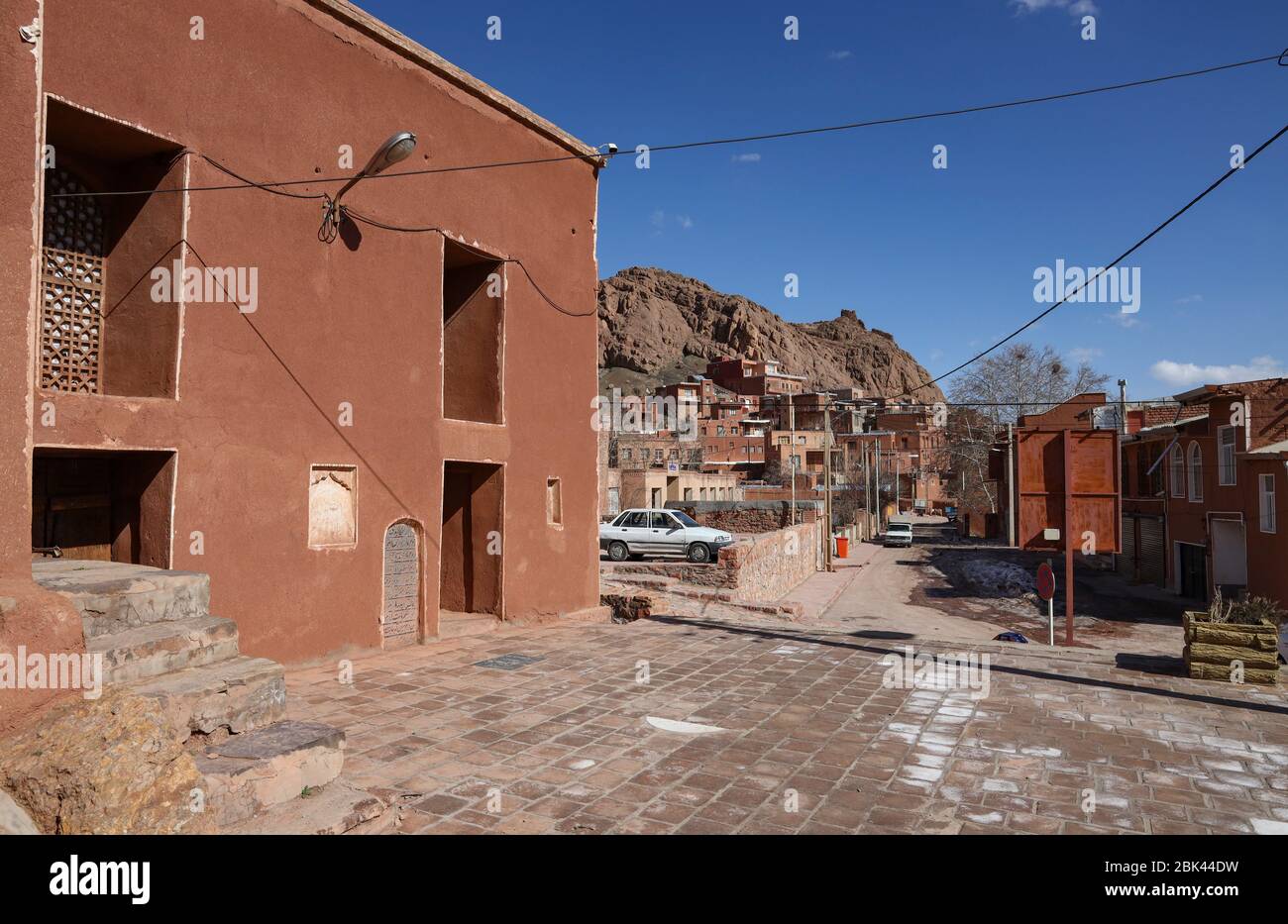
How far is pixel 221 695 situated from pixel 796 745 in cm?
425

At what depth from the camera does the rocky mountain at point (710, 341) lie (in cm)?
12700

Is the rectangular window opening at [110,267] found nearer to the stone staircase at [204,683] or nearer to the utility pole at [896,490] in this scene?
the stone staircase at [204,683]

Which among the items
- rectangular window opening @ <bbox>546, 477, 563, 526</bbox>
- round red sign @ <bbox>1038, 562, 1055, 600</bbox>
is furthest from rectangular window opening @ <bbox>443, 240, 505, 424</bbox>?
round red sign @ <bbox>1038, 562, 1055, 600</bbox>

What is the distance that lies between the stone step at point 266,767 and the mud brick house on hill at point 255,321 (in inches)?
62.4

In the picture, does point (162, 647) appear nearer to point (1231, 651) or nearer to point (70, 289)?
point (70, 289)

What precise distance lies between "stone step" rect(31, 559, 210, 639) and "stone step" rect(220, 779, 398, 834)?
186 centimetres

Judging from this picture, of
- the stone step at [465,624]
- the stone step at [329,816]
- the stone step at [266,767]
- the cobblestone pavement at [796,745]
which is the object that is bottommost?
the cobblestone pavement at [796,745]

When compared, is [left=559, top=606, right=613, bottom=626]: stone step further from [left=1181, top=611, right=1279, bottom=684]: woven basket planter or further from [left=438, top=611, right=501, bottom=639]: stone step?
[left=1181, top=611, right=1279, bottom=684]: woven basket planter

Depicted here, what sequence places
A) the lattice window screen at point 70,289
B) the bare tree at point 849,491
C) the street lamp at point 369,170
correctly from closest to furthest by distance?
the lattice window screen at point 70,289 < the street lamp at point 369,170 < the bare tree at point 849,491

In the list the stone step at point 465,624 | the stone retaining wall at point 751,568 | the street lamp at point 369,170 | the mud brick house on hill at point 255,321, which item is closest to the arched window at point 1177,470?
the stone retaining wall at point 751,568

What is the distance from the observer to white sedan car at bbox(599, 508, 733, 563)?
23.9 meters

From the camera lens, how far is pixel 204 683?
4930mm

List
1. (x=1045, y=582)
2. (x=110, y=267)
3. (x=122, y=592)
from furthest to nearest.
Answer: (x=1045, y=582)
(x=110, y=267)
(x=122, y=592)

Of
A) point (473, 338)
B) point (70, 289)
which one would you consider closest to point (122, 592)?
point (70, 289)
